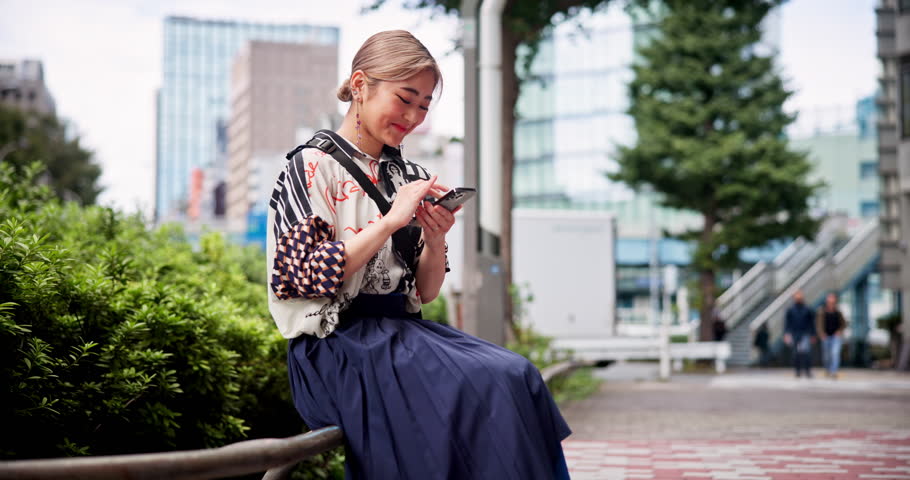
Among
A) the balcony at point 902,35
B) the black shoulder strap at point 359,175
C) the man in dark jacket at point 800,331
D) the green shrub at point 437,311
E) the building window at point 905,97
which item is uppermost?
the balcony at point 902,35

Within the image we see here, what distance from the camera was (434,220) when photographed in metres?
2.37

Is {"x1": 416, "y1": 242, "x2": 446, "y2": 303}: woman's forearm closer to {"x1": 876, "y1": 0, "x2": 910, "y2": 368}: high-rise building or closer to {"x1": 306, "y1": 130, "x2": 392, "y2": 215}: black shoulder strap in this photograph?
{"x1": 306, "y1": 130, "x2": 392, "y2": 215}: black shoulder strap

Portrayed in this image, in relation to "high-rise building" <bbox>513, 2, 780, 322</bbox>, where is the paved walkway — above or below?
below

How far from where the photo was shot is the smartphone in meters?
2.21

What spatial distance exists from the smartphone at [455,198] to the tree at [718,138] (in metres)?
27.1

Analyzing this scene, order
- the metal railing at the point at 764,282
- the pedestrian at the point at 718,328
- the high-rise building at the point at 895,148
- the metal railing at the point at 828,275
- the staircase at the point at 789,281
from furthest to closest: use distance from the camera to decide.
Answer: the metal railing at the point at 764,282 < the staircase at the point at 789,281 < the metal railing at the point at 828,275 < the pedestrian at the point at 718,328 < the high-rise building at the point at 895,148

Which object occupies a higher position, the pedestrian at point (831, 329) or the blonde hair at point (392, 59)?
the blonde hair at point (392, 59)

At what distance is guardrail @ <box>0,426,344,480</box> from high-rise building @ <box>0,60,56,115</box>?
61610 mm

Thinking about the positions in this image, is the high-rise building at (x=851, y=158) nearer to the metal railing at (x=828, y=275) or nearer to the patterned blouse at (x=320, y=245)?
the metal railing at (x=828, y=275)

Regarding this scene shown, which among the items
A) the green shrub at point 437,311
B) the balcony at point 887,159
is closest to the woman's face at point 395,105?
the green shrub at point 437,311

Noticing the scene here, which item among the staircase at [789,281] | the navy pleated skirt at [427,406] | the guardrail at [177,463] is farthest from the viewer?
the staircase at [789,281]

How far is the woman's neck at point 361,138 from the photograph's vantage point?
8.06 feet

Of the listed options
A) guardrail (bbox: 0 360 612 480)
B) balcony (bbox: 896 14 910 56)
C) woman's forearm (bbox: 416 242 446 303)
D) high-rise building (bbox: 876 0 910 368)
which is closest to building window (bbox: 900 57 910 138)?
high-rise building (bbox: 876 0 910 368)

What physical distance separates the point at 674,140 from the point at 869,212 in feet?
153
